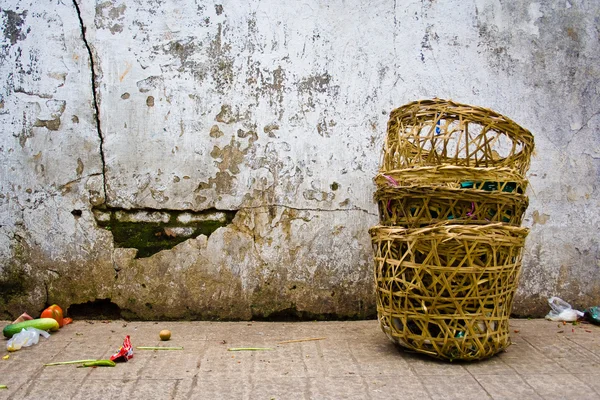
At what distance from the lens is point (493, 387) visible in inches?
96.0

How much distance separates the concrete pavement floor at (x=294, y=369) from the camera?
7.86 feet

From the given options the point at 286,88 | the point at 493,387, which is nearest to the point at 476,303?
the point at 493,387

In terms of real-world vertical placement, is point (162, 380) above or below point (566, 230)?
below

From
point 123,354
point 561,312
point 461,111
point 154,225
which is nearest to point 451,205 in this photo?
point 461,111

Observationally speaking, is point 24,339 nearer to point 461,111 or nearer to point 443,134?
point 443,134

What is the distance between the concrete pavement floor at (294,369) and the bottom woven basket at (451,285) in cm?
12

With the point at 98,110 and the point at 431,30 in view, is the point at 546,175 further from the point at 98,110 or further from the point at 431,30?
the point at 98,110

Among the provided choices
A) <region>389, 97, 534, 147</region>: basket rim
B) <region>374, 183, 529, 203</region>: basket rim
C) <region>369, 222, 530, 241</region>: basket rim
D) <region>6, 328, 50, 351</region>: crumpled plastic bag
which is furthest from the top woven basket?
<region>6, 328, 50, 351</region>: crumpled plastic bag

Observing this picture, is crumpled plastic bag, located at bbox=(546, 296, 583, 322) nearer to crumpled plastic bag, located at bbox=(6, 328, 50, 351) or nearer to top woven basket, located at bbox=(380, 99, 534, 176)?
top woven basket, located at bbox=(380, 99, 534, 176)

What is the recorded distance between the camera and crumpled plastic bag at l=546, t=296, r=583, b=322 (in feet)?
11.7

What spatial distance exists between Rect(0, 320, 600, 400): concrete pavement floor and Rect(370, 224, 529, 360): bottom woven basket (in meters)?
0.12

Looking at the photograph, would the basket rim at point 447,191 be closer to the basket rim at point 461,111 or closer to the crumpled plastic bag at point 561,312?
the basket rim at point 461,111

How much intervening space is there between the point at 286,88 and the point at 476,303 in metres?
1.72

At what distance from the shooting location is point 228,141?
3.57 metres
